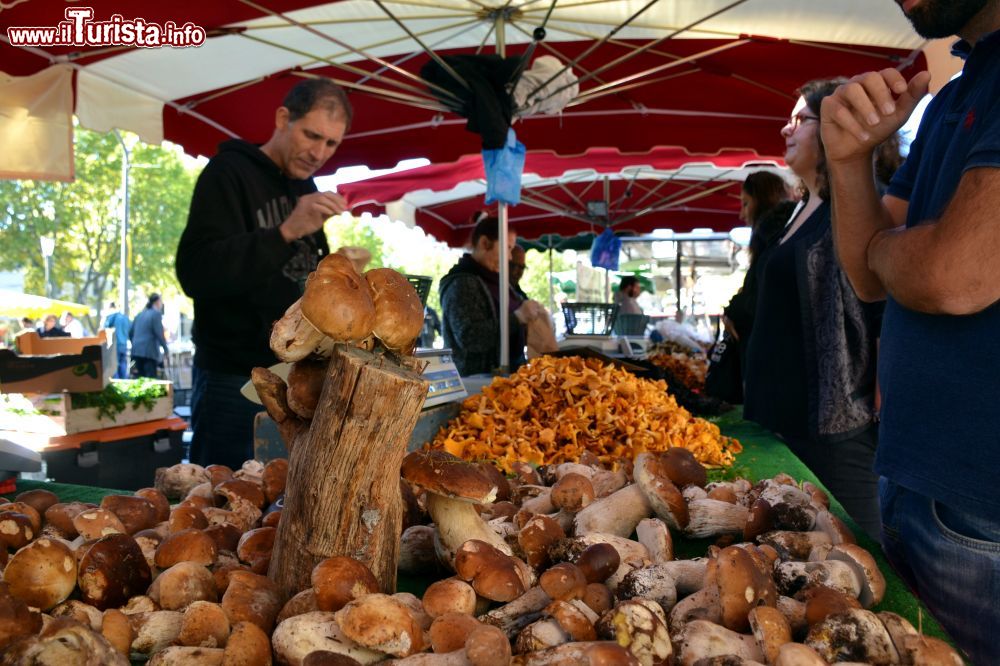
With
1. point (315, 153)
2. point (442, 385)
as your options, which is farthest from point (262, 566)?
point (315, 153)

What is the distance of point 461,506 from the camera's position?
119 cm

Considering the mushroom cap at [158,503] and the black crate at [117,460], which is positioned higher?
the mushroom cap at [158,503]

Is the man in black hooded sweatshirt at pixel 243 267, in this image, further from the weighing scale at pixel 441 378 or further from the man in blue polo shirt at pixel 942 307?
the man in blue polo shirt at pixel 942 307

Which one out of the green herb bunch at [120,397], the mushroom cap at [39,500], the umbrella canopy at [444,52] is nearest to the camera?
the mushroom cap at [39,500]

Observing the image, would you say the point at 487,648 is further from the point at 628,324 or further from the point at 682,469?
the point at 628,324

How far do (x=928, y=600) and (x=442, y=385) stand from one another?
5.54 feet

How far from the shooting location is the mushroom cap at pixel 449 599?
96 centimetres

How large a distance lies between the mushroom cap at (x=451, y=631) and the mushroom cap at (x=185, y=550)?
1.54 ft

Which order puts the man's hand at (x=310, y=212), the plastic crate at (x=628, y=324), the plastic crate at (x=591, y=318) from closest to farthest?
the man's hand at (x=310, y=212) → the plastic crate at (x=591, y=318) → the plastic crate at (x=628, y=324)

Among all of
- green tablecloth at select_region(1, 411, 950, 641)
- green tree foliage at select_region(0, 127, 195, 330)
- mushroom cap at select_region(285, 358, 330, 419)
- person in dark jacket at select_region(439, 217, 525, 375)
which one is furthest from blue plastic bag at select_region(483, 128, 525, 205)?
green tree foliage at select_region(0, 127, 195, 330)

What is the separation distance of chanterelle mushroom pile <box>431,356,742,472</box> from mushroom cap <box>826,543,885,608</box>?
117 cm

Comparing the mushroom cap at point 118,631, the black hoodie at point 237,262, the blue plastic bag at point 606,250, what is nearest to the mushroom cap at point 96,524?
the mushroom cap at point 118,631

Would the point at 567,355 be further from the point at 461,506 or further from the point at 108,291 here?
the point at 108,291
